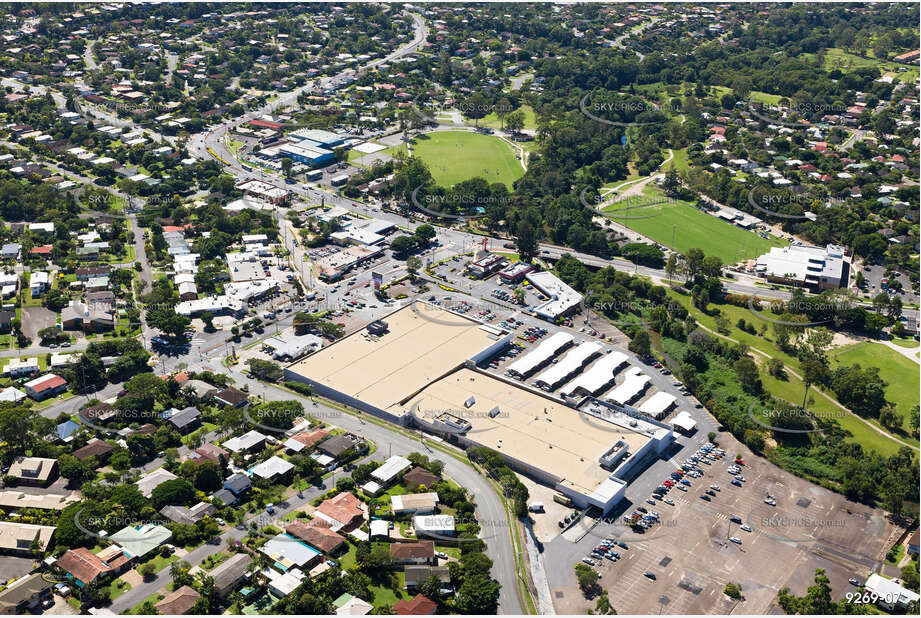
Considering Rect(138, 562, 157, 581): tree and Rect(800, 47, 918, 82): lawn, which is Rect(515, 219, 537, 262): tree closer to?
Rect(138, 562, 157, 581): tree

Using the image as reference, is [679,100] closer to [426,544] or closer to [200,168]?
[200,168]

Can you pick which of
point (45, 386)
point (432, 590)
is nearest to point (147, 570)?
point (432, 590)

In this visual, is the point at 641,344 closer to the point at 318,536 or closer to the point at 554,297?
the point at 554,297

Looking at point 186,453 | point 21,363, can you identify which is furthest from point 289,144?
point 186,453

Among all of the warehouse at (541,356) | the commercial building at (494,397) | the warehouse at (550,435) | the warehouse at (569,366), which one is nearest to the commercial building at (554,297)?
the warehouse at (541,356)


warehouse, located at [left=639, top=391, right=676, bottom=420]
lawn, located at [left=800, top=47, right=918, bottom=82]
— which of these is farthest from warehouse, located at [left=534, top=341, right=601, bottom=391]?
lawn, located at [left=800, top=47, right=918, bottom=82]

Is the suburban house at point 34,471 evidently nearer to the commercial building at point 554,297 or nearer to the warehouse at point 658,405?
the warehouse at point 658,405
